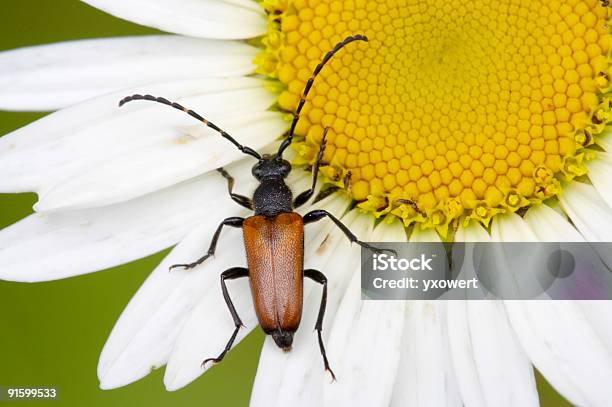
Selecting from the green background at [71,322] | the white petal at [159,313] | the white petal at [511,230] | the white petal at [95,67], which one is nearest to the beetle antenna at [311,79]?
the white petal at [95,67]

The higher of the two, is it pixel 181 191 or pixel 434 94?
pixel 434 94

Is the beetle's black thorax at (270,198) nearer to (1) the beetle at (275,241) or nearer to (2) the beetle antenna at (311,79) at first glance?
(1) the beetle at (275,241)

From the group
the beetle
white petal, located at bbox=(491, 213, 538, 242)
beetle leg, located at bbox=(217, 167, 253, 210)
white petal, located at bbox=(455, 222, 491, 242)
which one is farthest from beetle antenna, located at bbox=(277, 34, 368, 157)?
white petal, located at bbox=(491, 213, 538, 242)

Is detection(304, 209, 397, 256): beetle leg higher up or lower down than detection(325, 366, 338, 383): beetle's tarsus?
higher up

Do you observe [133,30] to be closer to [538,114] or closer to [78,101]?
[78,101]

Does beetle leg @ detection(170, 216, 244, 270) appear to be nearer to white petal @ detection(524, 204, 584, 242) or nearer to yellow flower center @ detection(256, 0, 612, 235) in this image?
yellow flower center @ detection(256, 0, 612, 235)

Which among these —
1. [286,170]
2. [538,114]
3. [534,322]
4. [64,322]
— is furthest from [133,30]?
[534,322]
